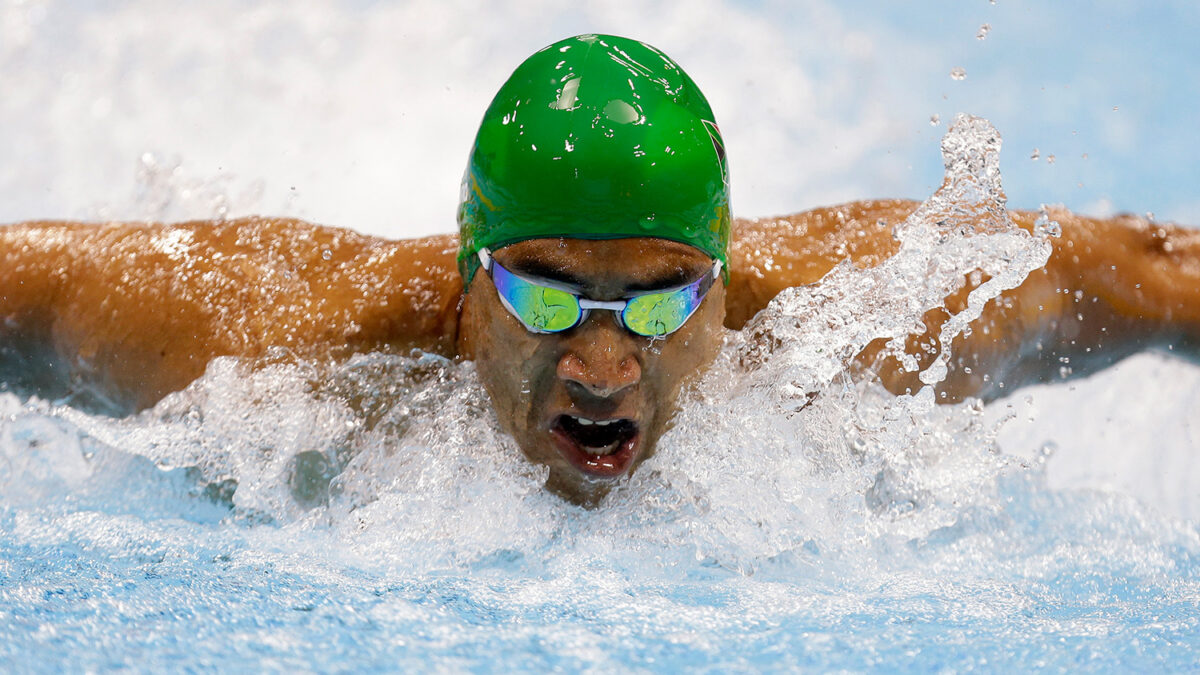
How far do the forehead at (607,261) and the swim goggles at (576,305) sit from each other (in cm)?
2

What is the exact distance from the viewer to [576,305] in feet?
6.20

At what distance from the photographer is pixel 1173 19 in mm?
5297

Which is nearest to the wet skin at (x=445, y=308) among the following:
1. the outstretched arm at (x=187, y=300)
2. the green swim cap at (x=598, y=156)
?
the outstretched arm at (x=187, y=300)

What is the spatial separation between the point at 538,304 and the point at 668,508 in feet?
1.66

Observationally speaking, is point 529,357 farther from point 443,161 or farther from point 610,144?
point 443,161

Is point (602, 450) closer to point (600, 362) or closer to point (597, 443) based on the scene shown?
point (597, 443)

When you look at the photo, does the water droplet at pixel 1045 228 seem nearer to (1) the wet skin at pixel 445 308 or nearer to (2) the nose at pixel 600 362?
(1) the wet skin at pixel 445 308

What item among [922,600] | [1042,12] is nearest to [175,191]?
[922,600]

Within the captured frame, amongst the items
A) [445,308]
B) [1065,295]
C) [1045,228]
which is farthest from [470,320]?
[1065,295]

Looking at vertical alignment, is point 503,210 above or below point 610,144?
below

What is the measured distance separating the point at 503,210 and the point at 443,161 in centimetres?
339

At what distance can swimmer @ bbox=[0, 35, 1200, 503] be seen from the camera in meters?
1.88

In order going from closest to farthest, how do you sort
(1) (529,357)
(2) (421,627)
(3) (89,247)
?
(2) (421,627) → (1) (529,357) → (3) (89,247)

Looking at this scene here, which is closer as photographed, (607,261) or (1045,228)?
(607,261)
